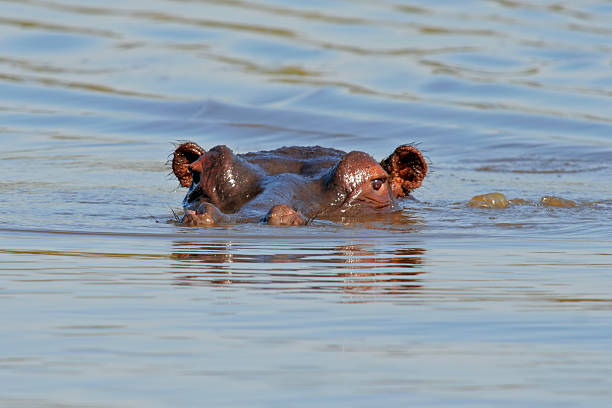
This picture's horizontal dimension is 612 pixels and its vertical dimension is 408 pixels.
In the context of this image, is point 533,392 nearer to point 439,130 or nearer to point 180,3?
point 439,130

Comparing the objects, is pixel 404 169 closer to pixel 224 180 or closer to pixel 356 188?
pixel 356 188

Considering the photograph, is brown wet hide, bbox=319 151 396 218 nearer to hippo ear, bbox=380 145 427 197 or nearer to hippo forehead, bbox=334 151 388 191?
hippo forehead, bbox=334 151 388 191

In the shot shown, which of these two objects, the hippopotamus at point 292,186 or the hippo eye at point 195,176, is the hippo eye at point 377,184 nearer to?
the hippopotamus at point 292,186

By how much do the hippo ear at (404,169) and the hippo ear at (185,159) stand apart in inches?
50.1

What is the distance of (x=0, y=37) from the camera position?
21.8 meters

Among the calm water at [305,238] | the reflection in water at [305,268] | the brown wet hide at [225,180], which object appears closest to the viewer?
the calm water at [305,238]

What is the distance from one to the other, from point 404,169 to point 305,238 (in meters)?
2.24

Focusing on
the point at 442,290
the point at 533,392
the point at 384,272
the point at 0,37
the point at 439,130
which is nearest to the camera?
the point at 533,392

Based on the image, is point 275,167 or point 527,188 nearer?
point 275,167

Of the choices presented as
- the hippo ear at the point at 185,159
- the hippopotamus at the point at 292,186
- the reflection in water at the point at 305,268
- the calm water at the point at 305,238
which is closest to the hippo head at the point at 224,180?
the hippopotamus at the point at 292,186

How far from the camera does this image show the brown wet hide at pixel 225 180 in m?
7.73

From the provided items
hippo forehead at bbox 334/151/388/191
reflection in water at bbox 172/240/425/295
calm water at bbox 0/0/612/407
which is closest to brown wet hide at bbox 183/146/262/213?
calm water at bbox 0/0/612/407

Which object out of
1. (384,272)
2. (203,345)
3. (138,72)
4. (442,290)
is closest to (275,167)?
(384,272)

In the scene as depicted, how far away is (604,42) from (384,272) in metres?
17.4
